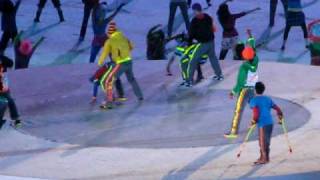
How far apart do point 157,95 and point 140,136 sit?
9.69ft

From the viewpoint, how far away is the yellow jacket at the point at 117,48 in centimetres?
1362

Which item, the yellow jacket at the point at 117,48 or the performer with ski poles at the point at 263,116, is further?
the yellow jacket at the point at 117,48

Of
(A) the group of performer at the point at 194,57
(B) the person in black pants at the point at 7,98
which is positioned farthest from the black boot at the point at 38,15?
(B) the person in black pants at the point at 7,98

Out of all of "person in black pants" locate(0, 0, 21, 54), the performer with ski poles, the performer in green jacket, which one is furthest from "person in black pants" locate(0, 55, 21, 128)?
"person in black pants" locate(0, 0, 21, 54)

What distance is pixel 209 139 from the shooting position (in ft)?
39.1

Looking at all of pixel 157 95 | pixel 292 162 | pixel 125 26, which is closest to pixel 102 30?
pixel 157 95

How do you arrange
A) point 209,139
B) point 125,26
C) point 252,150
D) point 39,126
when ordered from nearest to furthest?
point 252,150 → point 209,139 → point 39,126 → point 125,26

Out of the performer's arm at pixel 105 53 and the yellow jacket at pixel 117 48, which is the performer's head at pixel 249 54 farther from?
the performer's arm at pixel 105 53

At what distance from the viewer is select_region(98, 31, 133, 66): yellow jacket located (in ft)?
44.7

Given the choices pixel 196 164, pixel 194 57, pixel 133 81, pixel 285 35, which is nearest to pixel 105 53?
pixel 133 81

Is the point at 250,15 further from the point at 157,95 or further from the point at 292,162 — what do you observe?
the point at 292,162

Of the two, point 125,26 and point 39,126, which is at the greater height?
point 39,126

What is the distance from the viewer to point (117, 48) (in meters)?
13.7

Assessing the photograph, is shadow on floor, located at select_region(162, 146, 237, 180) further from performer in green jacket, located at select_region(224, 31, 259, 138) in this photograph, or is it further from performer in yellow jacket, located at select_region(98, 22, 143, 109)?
performer in yellow jacket, located at select_region(98, 22, 143, 109)
